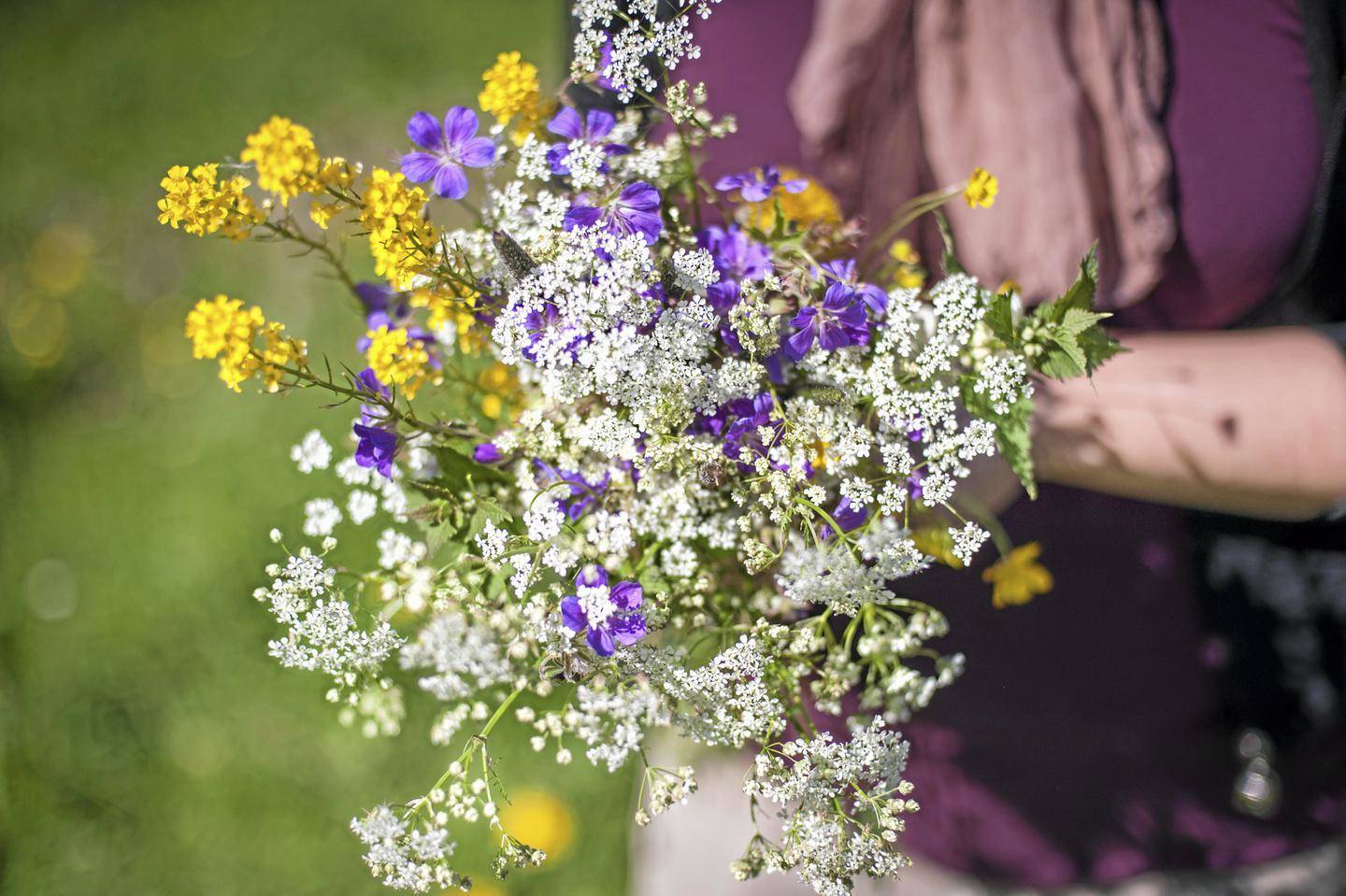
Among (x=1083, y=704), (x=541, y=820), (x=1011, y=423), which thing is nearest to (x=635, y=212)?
(x=1011, y=423)

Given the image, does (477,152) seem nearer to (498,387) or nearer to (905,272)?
(498,387)

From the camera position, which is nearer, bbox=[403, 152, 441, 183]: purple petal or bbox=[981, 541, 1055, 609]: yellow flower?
bbox=[403, 152, 441, 183]: purple petal

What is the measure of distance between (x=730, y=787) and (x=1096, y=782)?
541 mm

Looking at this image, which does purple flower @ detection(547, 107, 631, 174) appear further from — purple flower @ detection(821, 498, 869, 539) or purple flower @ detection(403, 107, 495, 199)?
purple flower @ detection(821, 498, 869, 539)

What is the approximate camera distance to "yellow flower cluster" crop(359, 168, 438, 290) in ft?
2.04

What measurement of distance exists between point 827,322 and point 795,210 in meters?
0.25

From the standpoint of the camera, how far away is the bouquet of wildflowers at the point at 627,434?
24.7 inches

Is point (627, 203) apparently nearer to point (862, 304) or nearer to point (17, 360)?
point (862, 304)

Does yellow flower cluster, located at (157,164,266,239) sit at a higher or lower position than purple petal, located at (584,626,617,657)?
higher

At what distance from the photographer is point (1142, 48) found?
1.11 meters

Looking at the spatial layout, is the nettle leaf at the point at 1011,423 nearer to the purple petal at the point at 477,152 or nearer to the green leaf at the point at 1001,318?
the green leaf at the point at 1001,318

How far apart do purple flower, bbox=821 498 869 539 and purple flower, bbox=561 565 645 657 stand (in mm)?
155

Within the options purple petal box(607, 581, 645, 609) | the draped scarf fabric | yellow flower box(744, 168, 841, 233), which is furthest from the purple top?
purple petal box(607, 581, 645, 609)

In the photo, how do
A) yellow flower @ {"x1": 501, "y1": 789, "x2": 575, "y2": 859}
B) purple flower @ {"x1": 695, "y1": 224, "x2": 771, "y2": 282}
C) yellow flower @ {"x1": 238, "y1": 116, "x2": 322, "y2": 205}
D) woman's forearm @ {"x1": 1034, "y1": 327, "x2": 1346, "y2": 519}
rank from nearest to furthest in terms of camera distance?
yellow flower @ {"x1": 238, "y1": 116, "x2": 322, "y2": 205}, purple flower @ {"x1": 695, "y1": 224, "x2": 771, "y2": 282}, woman's forearm @ {"x1": 1034, "y1": 327, "x2": 1346, "y2": 519}, yellow flower @ {"x1": 501, "y1": 789, "x2": 575, "y2": 859}
